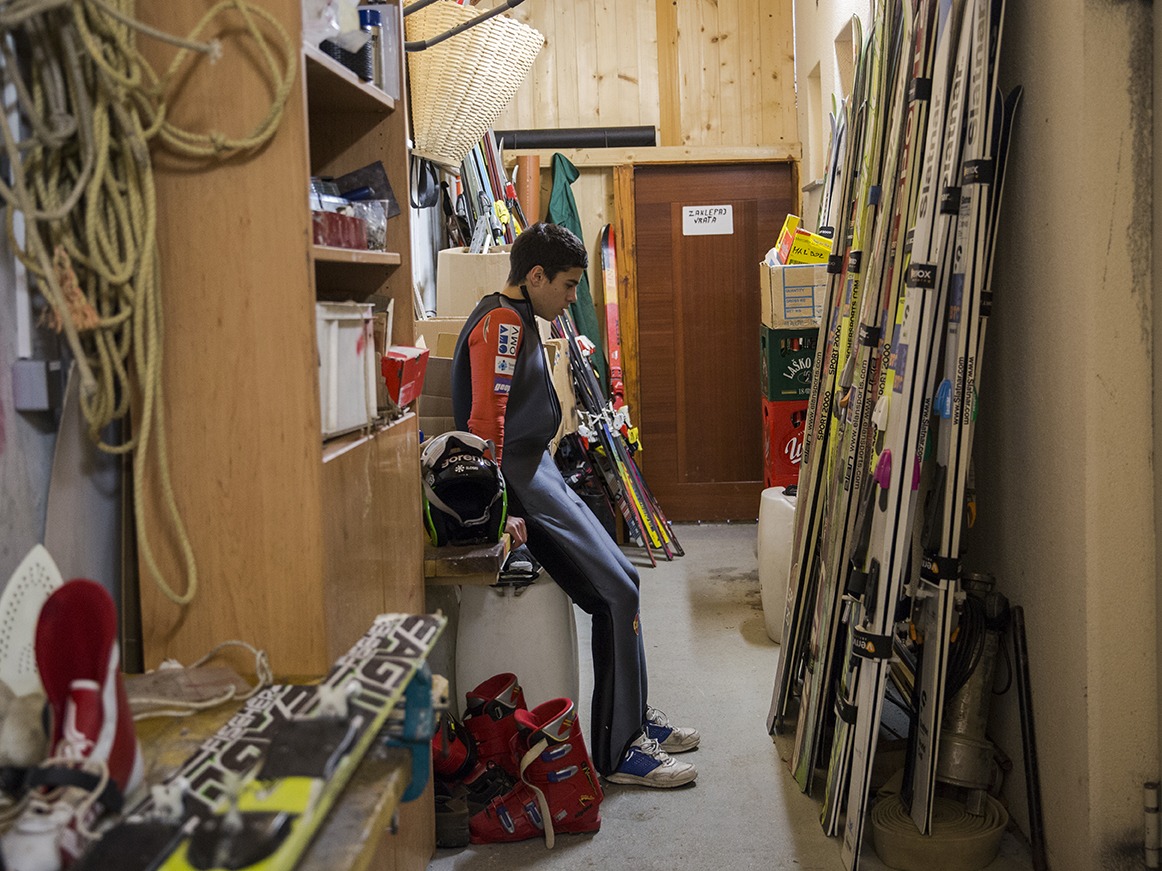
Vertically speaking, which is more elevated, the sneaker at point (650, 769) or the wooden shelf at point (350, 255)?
the wooden shelf at point (350, 255)

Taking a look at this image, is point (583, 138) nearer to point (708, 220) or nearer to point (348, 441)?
point (708, 220)

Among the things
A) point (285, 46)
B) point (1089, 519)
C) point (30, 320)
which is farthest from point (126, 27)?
point (1089, 519)

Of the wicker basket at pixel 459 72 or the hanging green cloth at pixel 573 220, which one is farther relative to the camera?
the hanging green cloth at pixel 573 220

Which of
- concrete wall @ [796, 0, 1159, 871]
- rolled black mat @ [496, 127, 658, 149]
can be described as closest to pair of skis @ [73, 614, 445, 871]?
concrete wall @ [796, 0, 1159, 871]

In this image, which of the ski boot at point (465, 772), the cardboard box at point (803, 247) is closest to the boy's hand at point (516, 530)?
the ski boot at point (465, 772)

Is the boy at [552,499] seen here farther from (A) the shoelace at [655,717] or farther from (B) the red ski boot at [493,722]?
(B) the red ski boot at [493,722]

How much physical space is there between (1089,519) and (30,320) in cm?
188

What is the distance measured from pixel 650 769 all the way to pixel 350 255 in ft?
5.47

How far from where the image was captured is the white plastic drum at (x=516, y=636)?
2738mm

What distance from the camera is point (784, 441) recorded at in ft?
13.9

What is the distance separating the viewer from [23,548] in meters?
1.40

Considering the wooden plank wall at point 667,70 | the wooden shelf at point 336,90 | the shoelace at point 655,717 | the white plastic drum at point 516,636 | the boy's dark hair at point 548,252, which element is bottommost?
the shoelace at point 655,717

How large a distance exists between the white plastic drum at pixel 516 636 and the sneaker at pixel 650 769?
265 mm

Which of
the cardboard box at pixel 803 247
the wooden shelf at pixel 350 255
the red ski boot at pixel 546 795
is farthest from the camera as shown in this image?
the cardboard box at pixel 803 247
